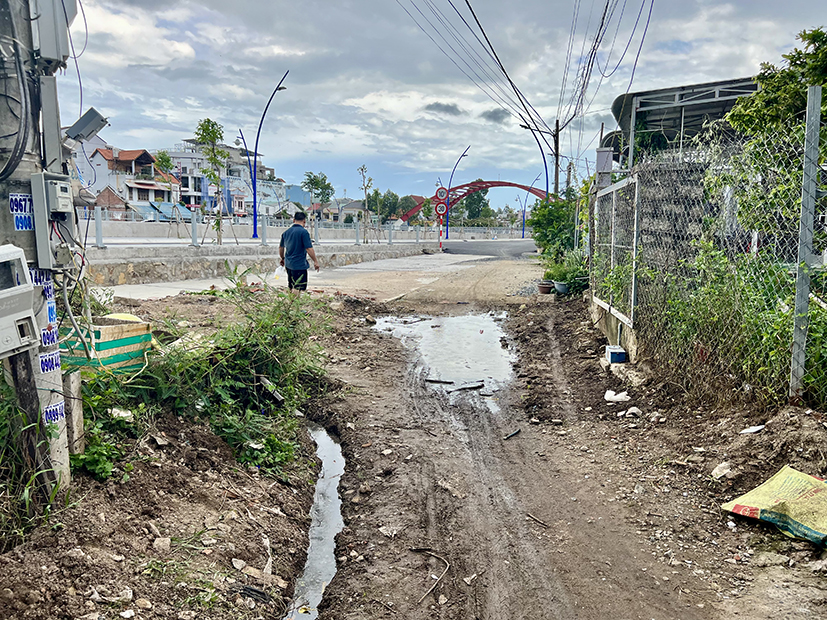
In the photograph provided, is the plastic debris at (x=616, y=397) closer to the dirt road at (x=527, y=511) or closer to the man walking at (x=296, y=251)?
the dirt road at (x=527, y=511)

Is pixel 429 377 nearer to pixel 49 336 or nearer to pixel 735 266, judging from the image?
pixel 735 266

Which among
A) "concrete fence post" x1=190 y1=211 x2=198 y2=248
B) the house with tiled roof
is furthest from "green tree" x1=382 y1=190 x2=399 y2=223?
"concrete fence post" x1=190 y1=211 x2=198 y2=248

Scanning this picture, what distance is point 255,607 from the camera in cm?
268

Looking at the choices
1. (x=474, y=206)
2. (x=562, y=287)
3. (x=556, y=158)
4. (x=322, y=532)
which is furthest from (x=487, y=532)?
(x=474, y=206)

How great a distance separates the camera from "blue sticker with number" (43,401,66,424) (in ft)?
8.86

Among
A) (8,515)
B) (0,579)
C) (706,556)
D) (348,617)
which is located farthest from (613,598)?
(8,515)

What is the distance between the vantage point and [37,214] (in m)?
2.62

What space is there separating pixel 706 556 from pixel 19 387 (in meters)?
3.61

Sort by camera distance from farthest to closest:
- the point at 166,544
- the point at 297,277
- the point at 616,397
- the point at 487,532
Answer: the point at 297,277
the point at 616,397
the point at 487,532
the point at 166,544

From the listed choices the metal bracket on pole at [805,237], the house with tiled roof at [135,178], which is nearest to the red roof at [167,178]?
the house with tiled roof at [135,178]

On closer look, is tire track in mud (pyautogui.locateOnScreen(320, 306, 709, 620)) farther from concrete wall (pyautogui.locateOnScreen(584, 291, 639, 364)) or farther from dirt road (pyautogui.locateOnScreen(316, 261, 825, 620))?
concrete wall (pyautogui.locateOnScreen(584, 291, 639, 364))

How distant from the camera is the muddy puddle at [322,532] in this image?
292 cm

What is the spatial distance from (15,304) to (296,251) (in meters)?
6.99

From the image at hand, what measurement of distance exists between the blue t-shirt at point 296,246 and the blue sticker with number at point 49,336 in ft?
21.6
